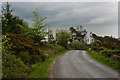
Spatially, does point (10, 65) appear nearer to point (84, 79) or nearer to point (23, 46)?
point (23, 46)

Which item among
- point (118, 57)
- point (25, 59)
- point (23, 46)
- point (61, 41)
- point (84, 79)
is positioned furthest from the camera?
point (61, 41)

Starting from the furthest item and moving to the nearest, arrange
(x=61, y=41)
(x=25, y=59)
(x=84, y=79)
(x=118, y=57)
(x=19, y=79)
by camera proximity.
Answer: (x=61, y=41)
(x=118, y=57)
(x=25, y=59)
(x=84, y=79)
(x=19, y=79)

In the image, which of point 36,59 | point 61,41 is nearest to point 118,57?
point 36,59

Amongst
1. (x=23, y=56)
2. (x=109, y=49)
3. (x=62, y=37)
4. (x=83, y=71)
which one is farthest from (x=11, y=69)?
(x=62, y=37)

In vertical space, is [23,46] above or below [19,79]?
above

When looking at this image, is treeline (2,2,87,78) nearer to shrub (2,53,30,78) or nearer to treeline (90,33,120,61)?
shrub (2,53,30,78)

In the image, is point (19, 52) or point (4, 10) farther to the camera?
point (4, 10)

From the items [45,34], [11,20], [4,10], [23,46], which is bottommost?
[23,46]

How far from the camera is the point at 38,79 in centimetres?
763

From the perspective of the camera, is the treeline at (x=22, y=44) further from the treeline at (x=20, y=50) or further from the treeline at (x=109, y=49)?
the treeline at (x=109, y=49)

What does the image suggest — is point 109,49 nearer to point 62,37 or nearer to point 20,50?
point 20,50

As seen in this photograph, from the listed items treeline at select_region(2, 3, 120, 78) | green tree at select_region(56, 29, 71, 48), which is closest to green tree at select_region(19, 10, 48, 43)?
treeline at select_region(2, 3, 120, 78)

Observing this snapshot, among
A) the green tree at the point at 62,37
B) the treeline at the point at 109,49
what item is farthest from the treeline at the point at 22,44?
the treeline at the point at 109,49

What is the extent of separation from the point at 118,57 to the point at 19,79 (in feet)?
36.6
